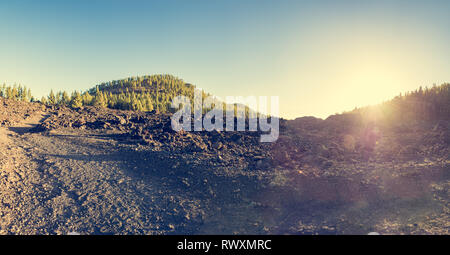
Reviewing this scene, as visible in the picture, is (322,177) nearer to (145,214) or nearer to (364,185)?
(364,185)

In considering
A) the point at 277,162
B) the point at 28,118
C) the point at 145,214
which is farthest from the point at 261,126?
the point at 28,118

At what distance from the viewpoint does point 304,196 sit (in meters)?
15.1

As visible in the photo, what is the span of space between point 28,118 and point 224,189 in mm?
23393

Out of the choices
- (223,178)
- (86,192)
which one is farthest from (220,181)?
(86,192)

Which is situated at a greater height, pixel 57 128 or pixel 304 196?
pixel 57 128

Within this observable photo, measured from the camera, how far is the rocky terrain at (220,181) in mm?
12938

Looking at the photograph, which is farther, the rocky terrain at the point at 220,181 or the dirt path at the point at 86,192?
the dirt path at the point at 86,192

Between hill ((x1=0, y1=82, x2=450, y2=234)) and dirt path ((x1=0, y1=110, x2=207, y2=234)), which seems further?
dirt path ((x1=0, y1=110, x2=207, y2=234))

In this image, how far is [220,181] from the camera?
1700 centimetres

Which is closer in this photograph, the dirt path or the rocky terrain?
the rocky terrain

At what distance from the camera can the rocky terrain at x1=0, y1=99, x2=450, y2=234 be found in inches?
509
